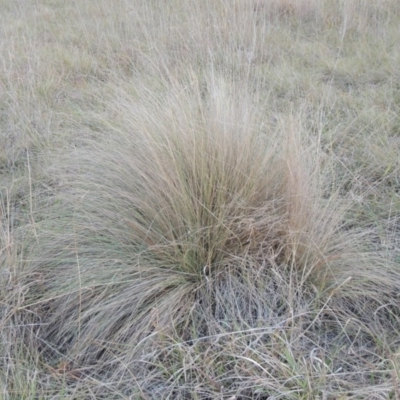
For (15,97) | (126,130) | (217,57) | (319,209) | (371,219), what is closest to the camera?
(319,209)

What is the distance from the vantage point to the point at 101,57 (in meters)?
3.84

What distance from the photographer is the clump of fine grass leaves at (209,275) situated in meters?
1.45

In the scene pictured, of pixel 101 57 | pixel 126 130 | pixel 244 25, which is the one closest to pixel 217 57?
pixel 244 25

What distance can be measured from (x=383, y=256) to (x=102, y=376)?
104 centimetres

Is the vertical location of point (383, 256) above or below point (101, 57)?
above

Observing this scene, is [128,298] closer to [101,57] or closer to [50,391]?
[50,391]

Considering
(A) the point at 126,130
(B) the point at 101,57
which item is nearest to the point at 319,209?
(A) the point at 126,130

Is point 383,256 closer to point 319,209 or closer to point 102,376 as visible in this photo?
point 319,209

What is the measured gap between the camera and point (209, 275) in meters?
1.70

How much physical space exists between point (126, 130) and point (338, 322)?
1188mm

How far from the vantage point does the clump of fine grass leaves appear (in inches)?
57.2

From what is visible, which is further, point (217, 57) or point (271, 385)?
point (217, 57)

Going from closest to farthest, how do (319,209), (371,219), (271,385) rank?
(271,385) < (319,209) < (371,219)

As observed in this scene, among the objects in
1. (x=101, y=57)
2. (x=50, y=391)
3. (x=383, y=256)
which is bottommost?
(x=101, y=57)
